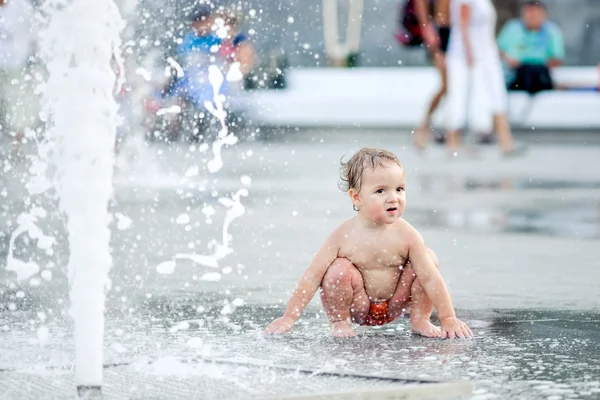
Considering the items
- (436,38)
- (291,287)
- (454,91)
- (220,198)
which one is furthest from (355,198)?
(436,38)

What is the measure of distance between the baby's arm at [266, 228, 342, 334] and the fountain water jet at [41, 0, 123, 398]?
0.92 m

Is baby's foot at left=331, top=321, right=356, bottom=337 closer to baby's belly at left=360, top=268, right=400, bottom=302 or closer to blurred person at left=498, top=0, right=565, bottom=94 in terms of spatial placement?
baby's belly at left=360, top=268, right=400, bottom=302

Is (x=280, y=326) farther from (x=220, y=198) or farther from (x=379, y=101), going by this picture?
(x=379, y=101)

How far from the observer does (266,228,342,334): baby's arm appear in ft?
15.4

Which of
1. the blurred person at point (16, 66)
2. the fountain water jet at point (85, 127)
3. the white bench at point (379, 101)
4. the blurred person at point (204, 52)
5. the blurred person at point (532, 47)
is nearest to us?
the fountain water jet at point (85, 127)

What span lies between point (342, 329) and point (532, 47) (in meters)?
12.9

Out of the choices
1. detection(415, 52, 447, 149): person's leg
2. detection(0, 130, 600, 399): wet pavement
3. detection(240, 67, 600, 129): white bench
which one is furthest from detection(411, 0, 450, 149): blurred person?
detection(240, 67, 600, 129): white bench

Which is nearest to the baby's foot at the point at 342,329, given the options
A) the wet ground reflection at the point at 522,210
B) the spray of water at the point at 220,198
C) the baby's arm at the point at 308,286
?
the baby's arm at the point at 308,286

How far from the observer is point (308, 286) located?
15.5 feet

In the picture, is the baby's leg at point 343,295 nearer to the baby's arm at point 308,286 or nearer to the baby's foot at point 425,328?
the baby's arm at point 308,286

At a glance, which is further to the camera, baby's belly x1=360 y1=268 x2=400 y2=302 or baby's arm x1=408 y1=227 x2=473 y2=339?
baby's belly x1=360 y1=268 x2=400 y2=302

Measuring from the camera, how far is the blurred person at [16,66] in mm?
12375

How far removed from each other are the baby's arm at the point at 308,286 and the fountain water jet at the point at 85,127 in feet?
3.03

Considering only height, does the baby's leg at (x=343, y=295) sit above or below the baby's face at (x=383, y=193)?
below
